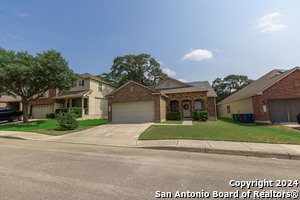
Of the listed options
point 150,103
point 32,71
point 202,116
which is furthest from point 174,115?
point 32,71

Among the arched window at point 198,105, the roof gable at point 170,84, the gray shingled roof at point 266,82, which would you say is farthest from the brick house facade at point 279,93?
the roof gable at point 170,84

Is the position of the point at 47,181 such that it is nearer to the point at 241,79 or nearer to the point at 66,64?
the point at 66,64

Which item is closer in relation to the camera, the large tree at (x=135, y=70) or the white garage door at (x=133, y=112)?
the white garage door at (x=133, y=112)

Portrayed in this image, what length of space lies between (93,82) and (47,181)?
1998cm

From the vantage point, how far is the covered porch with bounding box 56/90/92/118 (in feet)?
62.4

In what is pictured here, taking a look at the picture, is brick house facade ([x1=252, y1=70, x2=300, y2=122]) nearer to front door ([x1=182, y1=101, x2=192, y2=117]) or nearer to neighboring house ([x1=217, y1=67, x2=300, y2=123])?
neighboring house ([x1=217, y1=67, x2=300, y2=123])

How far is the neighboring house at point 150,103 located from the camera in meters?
14.5

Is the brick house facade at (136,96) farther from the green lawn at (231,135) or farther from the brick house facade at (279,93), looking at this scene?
the brick house facade at (279,93)

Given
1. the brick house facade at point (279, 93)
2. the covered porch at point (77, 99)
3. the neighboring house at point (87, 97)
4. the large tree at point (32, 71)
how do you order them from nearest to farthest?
the large tree at point (32, 71) → the brick house facade at point (279, 93) → the covered porch at point (77, 99) → the neighboring house at point (87, 97)

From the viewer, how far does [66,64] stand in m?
15.2

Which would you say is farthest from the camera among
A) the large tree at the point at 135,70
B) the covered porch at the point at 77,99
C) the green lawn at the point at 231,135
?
the large tree at the point at 135,70

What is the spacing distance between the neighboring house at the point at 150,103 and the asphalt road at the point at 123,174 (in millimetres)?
9895

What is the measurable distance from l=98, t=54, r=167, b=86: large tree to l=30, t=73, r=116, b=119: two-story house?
11.0m

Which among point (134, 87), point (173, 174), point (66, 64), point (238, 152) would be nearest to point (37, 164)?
point (173, 174)
